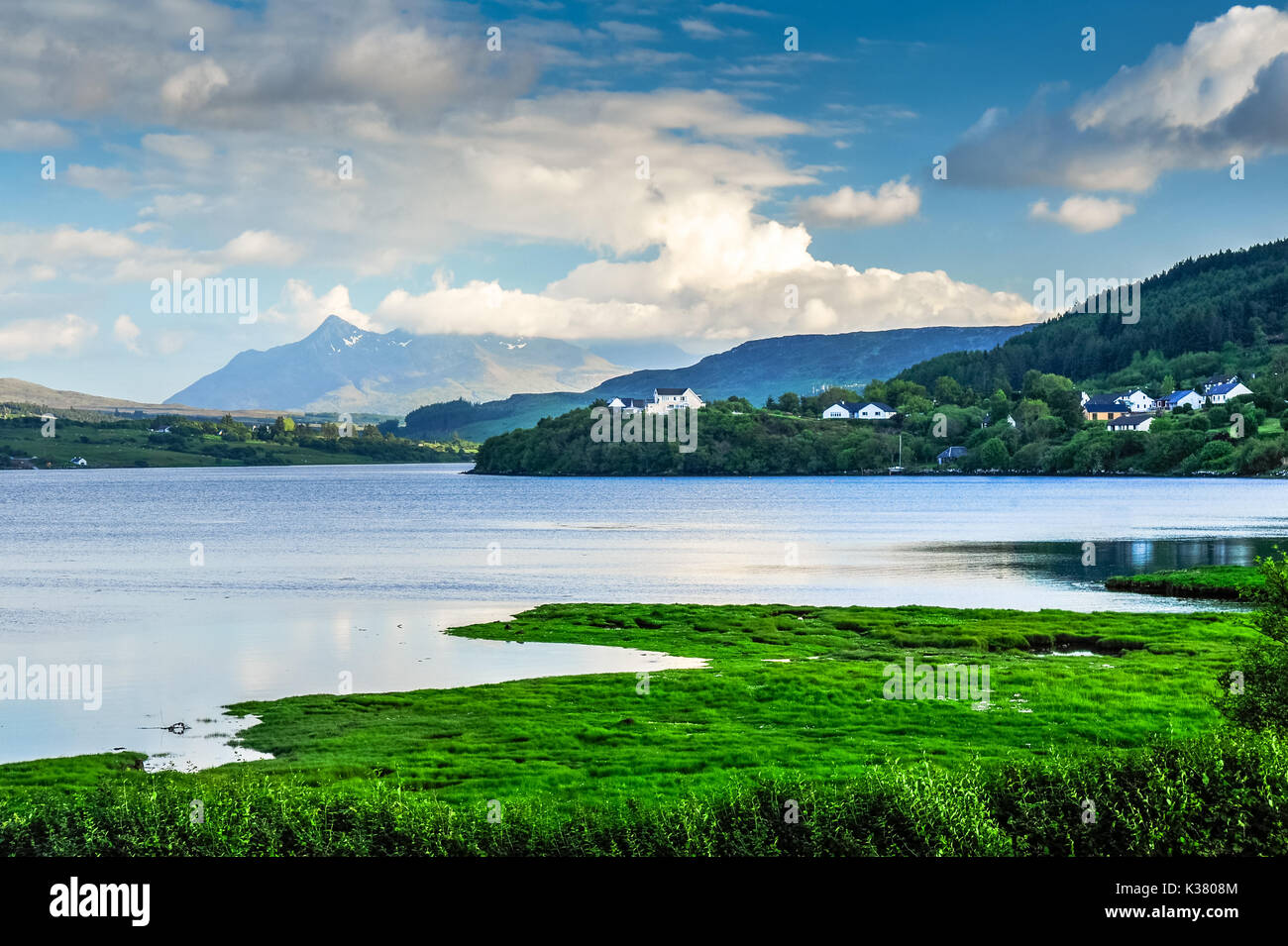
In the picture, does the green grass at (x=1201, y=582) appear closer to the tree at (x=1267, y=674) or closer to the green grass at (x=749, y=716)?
the green grass at (x=749, y=716)

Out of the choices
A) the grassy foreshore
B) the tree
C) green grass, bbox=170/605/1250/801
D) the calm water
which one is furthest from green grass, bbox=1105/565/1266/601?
the tree

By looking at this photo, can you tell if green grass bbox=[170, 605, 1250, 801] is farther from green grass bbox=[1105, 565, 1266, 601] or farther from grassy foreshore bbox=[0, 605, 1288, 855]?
green grass bbox=[1105, 565, 1266, 601]

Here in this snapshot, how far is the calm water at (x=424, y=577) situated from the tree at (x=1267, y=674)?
21.9 m

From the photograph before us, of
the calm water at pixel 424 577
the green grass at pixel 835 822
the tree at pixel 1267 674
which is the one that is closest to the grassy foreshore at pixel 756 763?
the green grass at pixel 835 822

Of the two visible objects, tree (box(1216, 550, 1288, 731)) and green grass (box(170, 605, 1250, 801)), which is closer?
tree (box(1216, 550, 1288, 731))

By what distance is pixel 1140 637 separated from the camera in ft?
148

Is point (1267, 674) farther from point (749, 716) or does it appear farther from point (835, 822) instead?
point (749, 716)

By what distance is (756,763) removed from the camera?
24.8 metres

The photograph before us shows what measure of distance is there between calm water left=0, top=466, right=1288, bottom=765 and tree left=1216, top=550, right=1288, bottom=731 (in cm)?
2188

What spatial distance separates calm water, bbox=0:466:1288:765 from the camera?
4097 centimetres

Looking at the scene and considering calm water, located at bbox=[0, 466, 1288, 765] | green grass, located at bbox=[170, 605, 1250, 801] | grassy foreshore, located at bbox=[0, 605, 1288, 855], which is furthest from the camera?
calm water, located at bbox=[0, 466, 1288, 765]

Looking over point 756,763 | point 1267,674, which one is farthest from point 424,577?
point 1267,674

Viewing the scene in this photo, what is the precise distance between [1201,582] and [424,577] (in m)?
46.1
